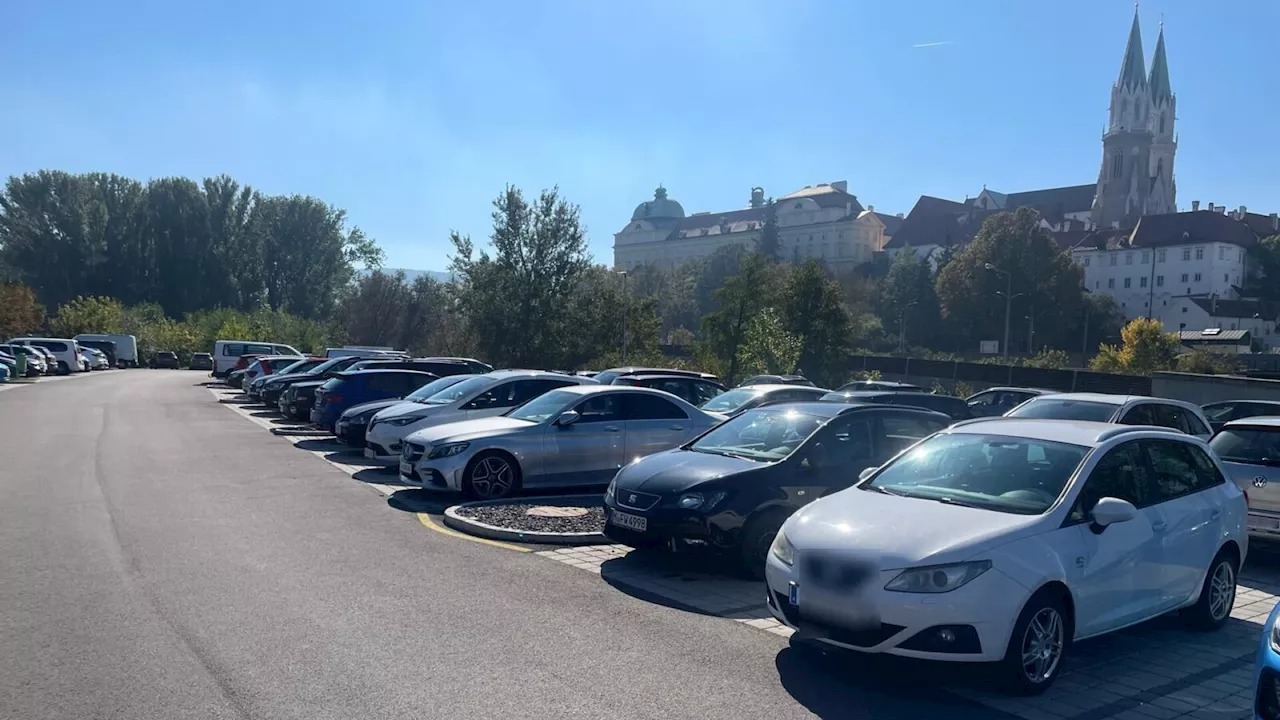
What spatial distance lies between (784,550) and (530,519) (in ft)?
15.8

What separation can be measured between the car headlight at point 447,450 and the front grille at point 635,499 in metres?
3.77

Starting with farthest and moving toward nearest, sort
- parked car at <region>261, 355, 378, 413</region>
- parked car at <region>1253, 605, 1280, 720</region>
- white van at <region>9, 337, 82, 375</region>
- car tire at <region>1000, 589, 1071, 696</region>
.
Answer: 1. white van at <region>9, 337, 82, 375</region>
2. parked car at <region>261, 355, 378, 413</region>
3. car tire at <region>1000, 589, 1071, 696</region>
4. parked car at <region>1253, 605, 1280, 720</region>

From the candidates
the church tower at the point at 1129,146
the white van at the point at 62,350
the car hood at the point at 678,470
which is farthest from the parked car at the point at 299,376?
the church tower at the point at 1129,146

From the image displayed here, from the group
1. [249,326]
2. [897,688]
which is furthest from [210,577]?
[249,326]

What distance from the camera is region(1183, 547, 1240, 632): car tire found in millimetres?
7422

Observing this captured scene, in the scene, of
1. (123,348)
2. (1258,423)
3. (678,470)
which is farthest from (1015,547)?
(123,348)

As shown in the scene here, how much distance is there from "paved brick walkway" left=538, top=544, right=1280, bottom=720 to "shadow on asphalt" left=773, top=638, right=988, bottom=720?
0.17m

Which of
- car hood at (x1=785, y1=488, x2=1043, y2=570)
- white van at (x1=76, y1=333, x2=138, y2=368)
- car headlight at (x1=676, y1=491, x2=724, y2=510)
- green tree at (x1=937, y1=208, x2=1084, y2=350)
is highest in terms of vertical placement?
green tree at (x1=937, y1=208, x2=1084, y2=350)

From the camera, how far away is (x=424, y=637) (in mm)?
6492

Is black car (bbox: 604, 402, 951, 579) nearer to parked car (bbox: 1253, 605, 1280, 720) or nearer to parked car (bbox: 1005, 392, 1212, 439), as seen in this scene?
parked car (bbox: 1005, 392, 1212, 439)

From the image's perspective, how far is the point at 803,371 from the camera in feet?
154

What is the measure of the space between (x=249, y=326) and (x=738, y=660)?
242 ft

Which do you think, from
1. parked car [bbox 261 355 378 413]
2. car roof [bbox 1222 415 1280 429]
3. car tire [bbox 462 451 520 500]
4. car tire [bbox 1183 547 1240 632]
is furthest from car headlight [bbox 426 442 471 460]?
parked car [bbox 261 355 378 413]

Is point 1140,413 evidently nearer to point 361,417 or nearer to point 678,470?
point 678,470
